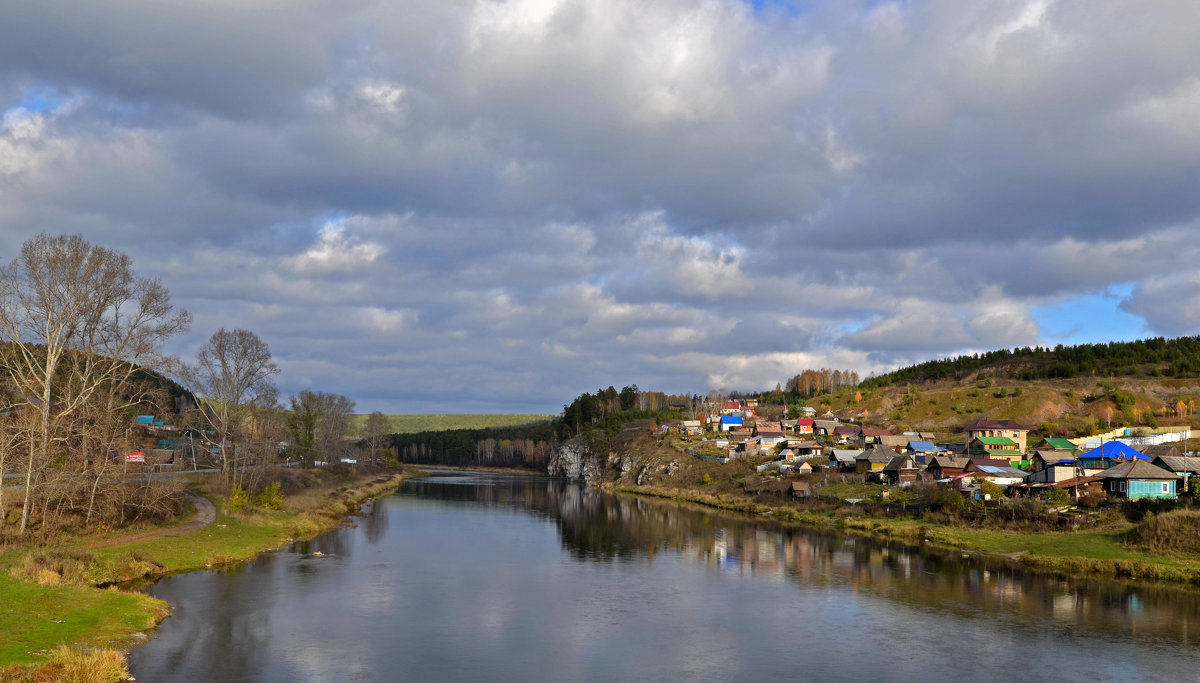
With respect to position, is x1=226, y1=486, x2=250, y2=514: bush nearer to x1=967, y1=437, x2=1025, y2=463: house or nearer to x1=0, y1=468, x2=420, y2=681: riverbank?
x1=0, y1=468, x2=420, y2=681: riverbank

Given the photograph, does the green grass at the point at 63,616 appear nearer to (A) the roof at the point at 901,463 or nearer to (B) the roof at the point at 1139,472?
(B) the roof at the point at 1139,472

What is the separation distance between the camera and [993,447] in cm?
11031

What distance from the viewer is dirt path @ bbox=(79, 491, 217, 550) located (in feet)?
153

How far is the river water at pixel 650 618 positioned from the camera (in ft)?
97.2

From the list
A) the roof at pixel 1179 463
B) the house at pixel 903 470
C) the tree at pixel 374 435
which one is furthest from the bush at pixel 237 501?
the tree at pixel 374 435

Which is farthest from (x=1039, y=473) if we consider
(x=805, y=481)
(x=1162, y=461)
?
(x=805, y=481)

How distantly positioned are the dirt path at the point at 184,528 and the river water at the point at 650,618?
591cm

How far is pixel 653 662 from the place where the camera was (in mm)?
30672

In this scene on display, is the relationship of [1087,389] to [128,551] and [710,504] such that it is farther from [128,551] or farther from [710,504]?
[128,551]

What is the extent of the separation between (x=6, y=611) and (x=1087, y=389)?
175475mm

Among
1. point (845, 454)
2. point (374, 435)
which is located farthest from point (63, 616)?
point (374, 435)

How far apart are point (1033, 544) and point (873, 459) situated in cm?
4165

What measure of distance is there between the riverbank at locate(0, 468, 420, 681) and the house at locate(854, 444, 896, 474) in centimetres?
7232

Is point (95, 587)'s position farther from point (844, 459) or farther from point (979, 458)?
point (844, 459)
